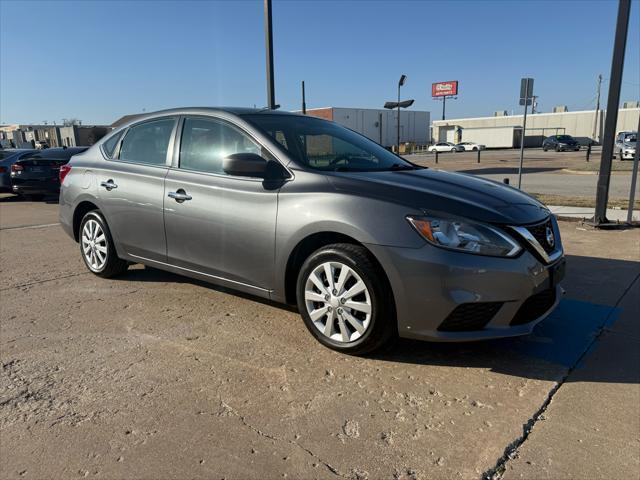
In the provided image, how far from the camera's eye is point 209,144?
4.10m

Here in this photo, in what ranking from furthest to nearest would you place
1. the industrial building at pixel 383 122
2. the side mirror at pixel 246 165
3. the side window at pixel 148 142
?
the industrial building at pixel 383 122, the side window at pixel 148 142, the side mirror at pixel 246 165

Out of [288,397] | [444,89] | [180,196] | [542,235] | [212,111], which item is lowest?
[288,397]

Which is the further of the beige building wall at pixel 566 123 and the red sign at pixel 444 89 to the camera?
the red sign at pixel 444 89

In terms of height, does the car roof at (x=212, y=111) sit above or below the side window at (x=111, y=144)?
above

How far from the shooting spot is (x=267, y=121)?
13.3 ft

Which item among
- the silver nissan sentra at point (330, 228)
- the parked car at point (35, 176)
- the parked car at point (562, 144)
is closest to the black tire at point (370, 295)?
the silver nissan sentra at point (330, 228)

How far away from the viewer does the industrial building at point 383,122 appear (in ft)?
232

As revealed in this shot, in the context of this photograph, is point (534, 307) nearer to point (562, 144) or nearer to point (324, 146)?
point (324, 146)

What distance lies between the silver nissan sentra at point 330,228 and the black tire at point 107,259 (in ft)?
0.34

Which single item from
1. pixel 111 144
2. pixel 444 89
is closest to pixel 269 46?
pixel 111 144

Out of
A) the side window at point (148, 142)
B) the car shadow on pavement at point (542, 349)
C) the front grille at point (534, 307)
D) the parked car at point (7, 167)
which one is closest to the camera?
the front grille at point (534, 307)

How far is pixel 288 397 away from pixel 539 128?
74.8 meters

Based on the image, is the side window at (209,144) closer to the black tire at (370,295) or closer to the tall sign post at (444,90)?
the black tire at (370,295)

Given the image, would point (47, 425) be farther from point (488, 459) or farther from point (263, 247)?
point (488, 459)
